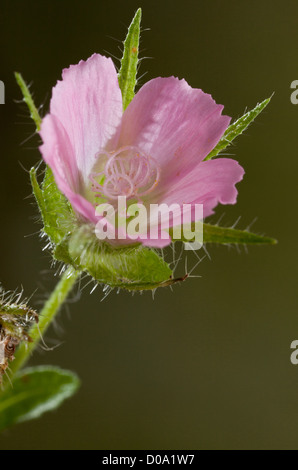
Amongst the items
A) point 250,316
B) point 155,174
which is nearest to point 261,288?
point 250,316

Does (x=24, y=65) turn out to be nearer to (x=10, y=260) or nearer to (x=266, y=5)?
(x=10, y=260)

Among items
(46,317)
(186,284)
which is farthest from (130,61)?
(186,284)

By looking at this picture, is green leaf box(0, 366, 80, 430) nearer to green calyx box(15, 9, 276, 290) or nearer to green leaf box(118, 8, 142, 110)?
green calyx box(15, 9, 276, 290)

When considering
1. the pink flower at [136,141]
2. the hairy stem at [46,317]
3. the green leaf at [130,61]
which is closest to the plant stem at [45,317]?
the hairy stem at [46,317]

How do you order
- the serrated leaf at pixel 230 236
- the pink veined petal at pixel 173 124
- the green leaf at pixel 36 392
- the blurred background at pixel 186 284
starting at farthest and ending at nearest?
1. the blurred background at pixel 186 284
2. the green leaf at pixel 36 392
3. the pink veined petal at pixel 173 124
4. the serrated leaf at pixel 230 236

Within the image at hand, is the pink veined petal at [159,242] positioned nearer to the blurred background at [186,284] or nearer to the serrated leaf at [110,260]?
the serrated leaf at [110,260]

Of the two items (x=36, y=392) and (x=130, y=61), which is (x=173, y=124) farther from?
(x=36, y=392)
